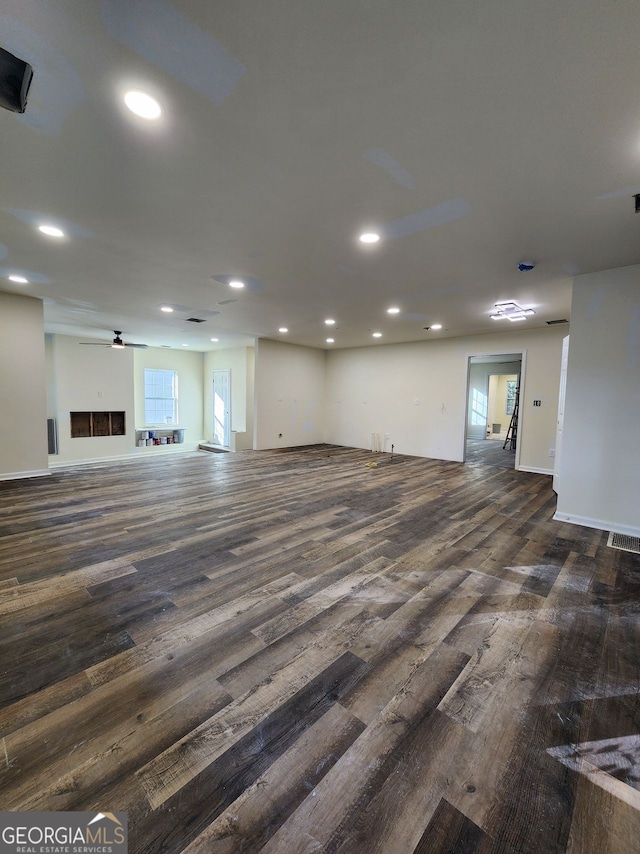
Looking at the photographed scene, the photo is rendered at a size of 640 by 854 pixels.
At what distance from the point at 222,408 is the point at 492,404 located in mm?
9467

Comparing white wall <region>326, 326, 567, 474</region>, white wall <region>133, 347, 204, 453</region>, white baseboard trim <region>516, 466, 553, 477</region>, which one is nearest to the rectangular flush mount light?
white wall <region>326, 326, 567, 474</region>

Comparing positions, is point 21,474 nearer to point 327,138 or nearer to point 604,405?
point 327,138

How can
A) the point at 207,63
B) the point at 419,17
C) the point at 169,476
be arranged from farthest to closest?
1. the point at 169,476
2. the point at 207,63
3. the point at 419,17

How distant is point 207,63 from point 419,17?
83cm

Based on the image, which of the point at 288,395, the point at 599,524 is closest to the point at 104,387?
the point at 288,395

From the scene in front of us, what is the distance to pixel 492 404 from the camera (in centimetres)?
1280

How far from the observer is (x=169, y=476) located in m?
5.85

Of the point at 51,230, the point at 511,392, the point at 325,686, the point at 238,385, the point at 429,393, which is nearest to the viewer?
the point at 325,686

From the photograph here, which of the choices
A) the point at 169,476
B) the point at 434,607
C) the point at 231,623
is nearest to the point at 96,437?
the point at 169,476

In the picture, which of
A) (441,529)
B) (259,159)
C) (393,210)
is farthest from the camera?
(441,529)

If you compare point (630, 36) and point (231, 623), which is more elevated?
point (630, 36)

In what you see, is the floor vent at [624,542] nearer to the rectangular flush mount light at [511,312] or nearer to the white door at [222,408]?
the rectangular flush mount light at [511,312]

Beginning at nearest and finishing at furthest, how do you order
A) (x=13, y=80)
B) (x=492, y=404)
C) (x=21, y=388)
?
(x=13, y=80)
(x=21, y=388)
(x=492, y=404)

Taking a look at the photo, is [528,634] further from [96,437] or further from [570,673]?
[96,437]
